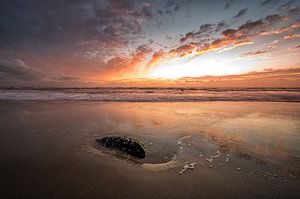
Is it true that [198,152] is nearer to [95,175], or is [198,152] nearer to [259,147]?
[259,147]

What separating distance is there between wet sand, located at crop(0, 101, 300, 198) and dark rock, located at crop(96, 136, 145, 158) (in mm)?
188

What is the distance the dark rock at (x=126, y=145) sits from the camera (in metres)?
3.98

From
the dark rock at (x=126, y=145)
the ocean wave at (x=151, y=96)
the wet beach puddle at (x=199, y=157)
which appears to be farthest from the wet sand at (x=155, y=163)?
the ocean wave at (x=151, y=96)

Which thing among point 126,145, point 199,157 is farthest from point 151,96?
point 199,157

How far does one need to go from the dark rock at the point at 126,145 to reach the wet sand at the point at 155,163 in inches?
7.4

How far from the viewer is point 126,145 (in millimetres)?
4215

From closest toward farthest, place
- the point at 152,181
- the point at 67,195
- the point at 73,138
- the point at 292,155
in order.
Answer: the point at 67,195, the point at 152,181, the point at 292,155, the point at 73,138

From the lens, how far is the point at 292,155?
13.3 ft

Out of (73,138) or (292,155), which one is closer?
(292,155)

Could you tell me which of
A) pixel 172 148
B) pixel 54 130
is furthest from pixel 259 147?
pixel 54 130

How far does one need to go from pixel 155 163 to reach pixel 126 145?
899mm

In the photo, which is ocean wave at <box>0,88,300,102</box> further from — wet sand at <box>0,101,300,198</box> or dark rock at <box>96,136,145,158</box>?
dark rock at <box>96,136,145,158</box>

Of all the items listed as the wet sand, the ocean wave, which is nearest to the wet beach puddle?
the wet sand

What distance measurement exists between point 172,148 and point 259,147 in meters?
2.24
